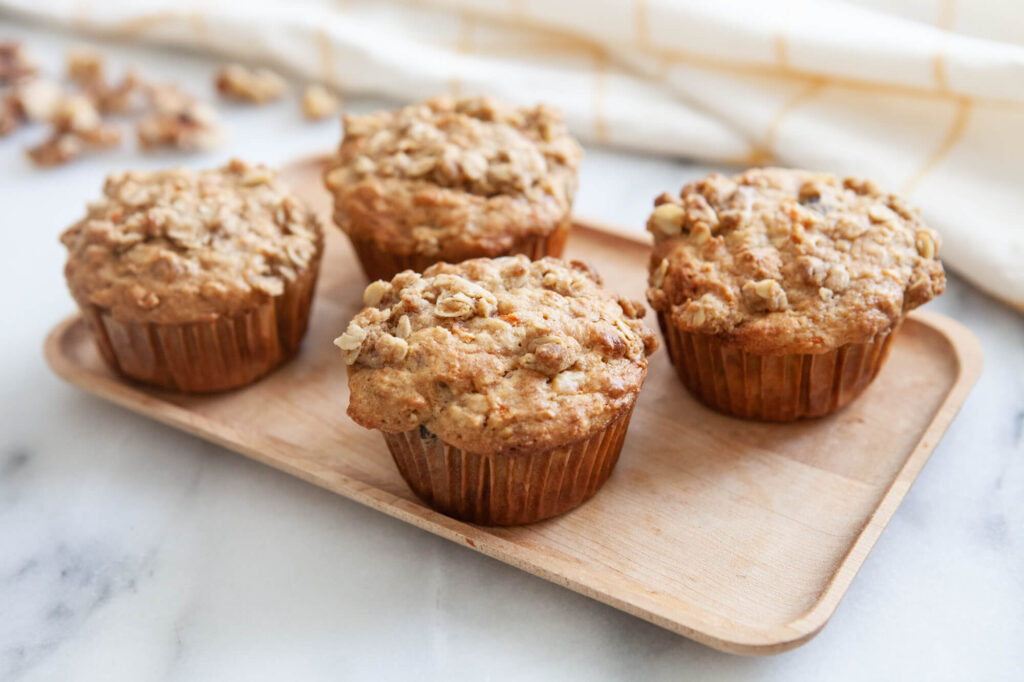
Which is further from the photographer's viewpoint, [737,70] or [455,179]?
[737,70]

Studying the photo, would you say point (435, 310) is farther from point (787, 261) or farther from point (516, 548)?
point (787, 261)

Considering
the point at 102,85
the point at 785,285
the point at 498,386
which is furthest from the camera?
the point at 102,85

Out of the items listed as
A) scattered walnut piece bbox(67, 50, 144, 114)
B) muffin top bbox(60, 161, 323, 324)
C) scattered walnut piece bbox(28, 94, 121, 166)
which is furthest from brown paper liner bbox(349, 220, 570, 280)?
scattered walnut piece bbox(67, 50, 144, 114)

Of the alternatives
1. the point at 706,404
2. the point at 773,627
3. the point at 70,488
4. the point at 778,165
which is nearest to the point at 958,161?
the point at 778,165

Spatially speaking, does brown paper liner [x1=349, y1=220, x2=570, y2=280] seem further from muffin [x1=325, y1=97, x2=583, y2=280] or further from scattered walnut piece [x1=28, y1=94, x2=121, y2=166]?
scattered walnut piece [x1=28, y1=94, x2=121, y2=166]

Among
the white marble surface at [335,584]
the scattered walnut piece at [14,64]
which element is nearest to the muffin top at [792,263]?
the white marble surface at [335,584]

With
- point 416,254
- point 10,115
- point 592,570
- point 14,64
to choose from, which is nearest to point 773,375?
point 592,570

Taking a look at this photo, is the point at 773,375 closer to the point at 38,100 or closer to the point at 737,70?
the point at 737,70

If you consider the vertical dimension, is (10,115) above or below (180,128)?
below
